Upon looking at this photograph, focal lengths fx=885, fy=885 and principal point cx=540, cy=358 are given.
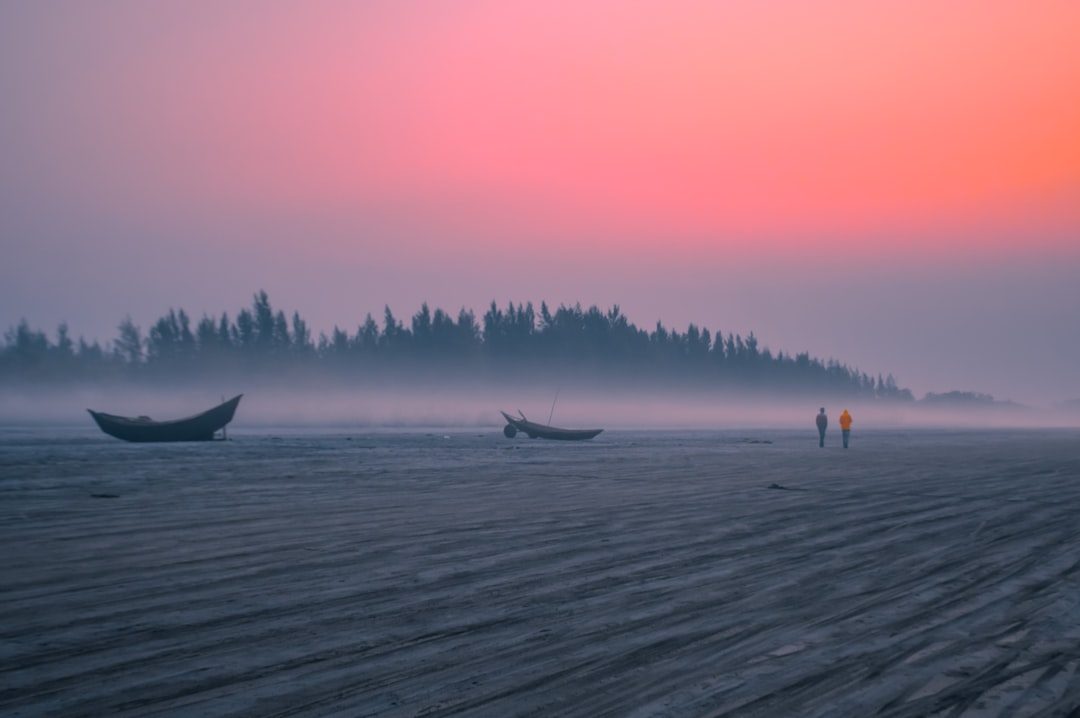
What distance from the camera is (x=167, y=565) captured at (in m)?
8.89

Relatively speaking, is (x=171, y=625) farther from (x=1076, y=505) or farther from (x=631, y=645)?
(x=1076, y=505)

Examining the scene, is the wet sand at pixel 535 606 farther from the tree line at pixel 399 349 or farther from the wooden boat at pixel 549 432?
the tree line at pixel 399 349

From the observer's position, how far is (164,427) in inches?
1550

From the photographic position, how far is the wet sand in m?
5.15

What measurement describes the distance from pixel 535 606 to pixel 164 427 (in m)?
36.2

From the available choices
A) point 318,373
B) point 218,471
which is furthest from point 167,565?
point 318,373

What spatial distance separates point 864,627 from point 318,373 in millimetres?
135470

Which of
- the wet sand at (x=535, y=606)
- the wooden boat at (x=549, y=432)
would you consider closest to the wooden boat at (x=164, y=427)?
the wooden boat at (x=549, y=432)

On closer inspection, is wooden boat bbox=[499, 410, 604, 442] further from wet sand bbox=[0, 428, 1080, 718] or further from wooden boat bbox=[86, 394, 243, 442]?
wet sand bbox=[0, 428, 1080, 718]

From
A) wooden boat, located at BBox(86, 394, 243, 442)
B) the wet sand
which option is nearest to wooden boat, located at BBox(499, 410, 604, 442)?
wooden boat, located at BBox(86, 394, 243, 442)

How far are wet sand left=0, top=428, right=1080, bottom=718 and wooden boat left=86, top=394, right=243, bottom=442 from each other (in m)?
25.2

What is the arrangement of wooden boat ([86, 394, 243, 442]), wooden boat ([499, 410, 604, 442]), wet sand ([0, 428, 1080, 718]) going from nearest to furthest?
wet sand ([0, 428, 1080, 718]) → wooden boat ([86, 394, 243, 442]) → wooden boat ([499, 410, 604, 442])

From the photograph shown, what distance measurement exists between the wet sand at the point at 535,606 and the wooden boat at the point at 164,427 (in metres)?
25.2

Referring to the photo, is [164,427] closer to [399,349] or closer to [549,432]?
[549,432]
